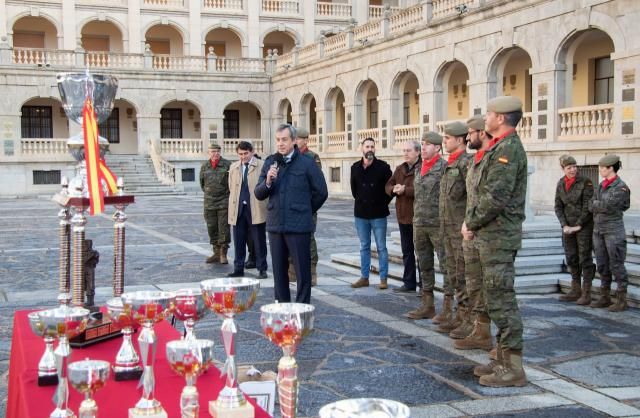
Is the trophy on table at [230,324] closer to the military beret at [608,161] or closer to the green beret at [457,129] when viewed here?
the green beret at [457,129]

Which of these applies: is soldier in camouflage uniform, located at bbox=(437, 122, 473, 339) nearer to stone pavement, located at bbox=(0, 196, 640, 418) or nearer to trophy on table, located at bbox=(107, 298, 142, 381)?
stone pavement, located at bbox=(0, 196, 640, 418)

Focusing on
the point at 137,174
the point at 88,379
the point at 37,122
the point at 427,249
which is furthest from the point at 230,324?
the point at 37,122

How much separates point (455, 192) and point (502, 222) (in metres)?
1.35

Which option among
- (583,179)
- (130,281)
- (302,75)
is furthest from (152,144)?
(583,179)

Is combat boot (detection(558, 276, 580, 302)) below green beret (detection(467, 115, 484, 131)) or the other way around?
below

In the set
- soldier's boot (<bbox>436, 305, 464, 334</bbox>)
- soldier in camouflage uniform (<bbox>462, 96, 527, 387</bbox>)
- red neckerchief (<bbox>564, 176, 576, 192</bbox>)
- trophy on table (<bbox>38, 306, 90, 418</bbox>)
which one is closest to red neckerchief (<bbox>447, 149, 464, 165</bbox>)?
soldier in camouflage uniform (<bbox>462, 96, 527, 387</bbox>)

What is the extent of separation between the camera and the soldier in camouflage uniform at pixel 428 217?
7648 millimetres

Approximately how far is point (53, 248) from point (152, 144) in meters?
22.0

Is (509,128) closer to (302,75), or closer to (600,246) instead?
(600,246)

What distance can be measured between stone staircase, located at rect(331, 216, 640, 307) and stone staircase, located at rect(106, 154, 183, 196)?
70.2ft

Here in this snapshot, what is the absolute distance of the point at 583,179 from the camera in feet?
28.1

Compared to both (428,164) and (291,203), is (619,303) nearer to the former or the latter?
(428,164)

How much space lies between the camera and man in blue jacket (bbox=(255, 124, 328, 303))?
23.5 feet

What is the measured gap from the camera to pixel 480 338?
6391 millimetres
